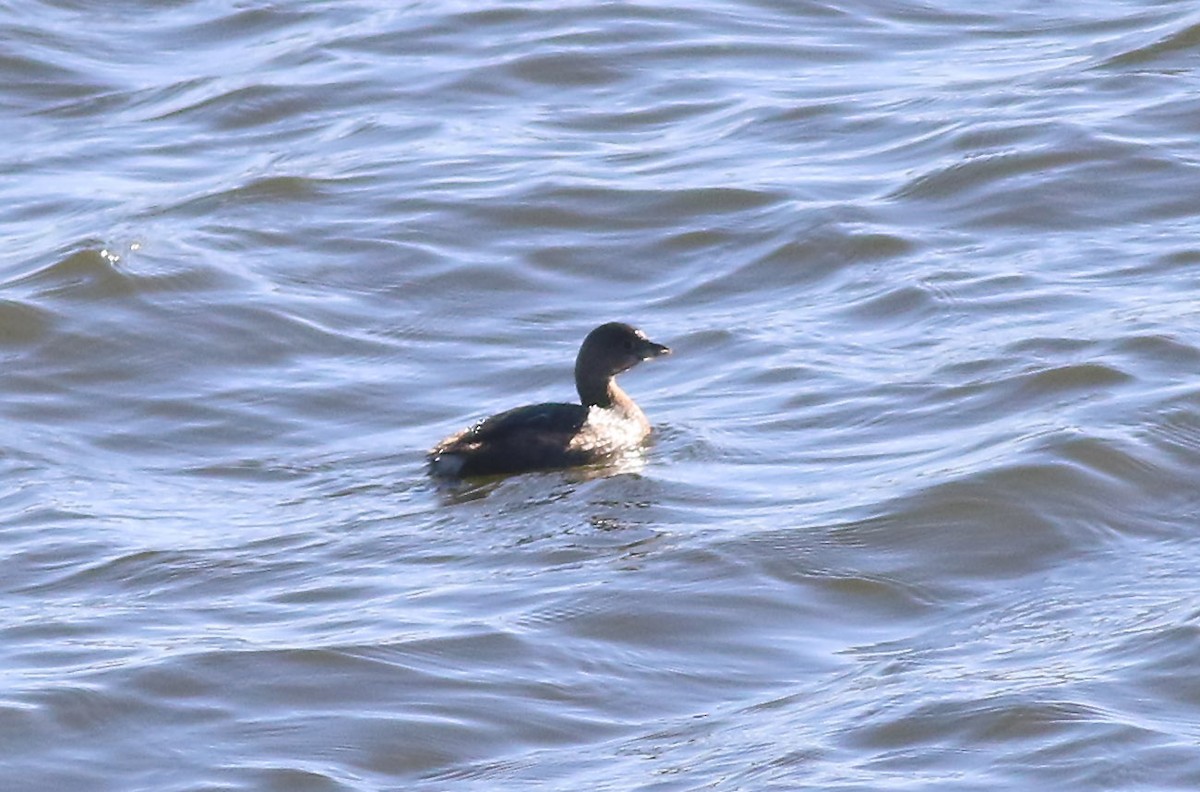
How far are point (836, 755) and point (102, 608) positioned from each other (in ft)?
8.91

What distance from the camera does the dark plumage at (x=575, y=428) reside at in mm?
9781

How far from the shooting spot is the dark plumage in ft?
32.1

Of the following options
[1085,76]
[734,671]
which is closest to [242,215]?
[1085,76]

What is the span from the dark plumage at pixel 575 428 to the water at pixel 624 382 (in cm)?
14

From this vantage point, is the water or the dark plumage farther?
the dark plumage

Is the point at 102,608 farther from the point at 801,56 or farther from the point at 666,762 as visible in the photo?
the point at 801,56

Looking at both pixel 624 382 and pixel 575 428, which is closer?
pixel 575 428

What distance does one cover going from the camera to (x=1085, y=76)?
15.3m

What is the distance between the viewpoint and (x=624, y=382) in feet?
37.9

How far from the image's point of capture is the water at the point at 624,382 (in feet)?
23.6

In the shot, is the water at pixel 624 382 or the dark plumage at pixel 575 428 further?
the dark plumage at pixel 575 428

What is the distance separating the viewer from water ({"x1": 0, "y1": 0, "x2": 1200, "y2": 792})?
7207 mm

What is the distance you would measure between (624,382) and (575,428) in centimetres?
146

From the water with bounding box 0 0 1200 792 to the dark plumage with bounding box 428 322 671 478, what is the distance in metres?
0.14
